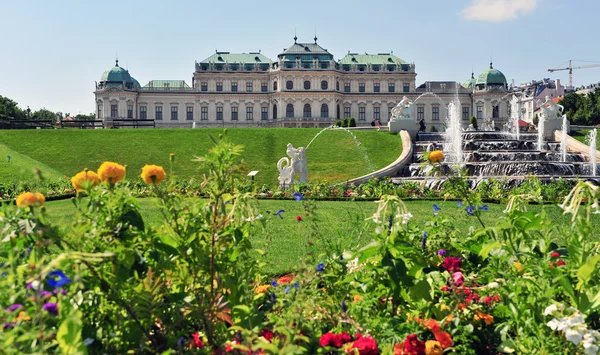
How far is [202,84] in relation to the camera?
78062mm

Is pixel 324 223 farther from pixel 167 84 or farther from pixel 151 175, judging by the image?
pixel 167 84

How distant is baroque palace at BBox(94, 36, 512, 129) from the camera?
251 feet

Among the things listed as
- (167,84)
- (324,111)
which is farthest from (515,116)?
(167,84)

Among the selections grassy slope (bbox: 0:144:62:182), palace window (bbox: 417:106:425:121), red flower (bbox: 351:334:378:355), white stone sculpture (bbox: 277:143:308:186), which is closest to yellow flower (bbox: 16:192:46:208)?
red flower (bbox: 351:334:378:355)

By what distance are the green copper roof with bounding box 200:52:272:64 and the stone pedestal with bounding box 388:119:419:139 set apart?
160 ft

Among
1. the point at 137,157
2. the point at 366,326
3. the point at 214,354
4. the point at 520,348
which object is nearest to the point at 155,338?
the point at 214,354

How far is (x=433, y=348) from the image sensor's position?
3.29 metres

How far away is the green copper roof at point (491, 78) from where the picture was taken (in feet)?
259

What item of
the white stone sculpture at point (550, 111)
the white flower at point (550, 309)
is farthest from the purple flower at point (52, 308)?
the white stone sculpture at point (550, 111)

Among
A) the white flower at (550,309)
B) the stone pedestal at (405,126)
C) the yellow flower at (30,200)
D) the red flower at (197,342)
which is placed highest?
the stone pedestal at (405,126)

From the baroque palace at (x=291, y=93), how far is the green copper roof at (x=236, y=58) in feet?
0.45

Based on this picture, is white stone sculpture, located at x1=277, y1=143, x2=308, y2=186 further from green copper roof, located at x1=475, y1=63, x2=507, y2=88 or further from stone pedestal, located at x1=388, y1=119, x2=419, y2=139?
green copper roof, located at x1=475, y1=63, x2=507, y2=88

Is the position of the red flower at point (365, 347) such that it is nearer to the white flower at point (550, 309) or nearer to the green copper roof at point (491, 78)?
the white flower at point (550, 309)

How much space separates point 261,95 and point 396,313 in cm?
7511
